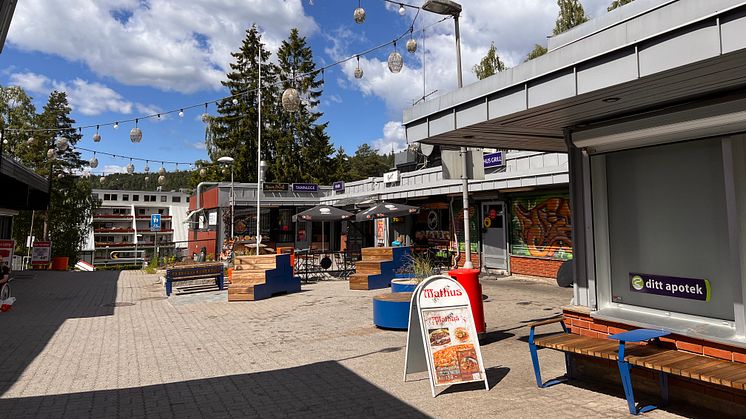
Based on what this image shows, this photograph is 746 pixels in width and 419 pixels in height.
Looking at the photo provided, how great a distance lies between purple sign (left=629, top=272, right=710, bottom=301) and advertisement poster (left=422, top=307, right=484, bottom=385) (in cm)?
169

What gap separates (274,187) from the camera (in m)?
26.9

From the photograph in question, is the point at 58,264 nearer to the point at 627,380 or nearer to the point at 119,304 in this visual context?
the point at 119,304

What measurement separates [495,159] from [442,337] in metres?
9.74

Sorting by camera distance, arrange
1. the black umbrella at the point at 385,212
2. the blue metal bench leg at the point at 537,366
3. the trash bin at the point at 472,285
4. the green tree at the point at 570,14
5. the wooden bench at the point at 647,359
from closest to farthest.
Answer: the wooden bench at the point at 647,359, the blue metal bench leg at the point at 537,366, the trash bin at the point at 472,285, the black umbrella at the point at 385,212, the green tree at the point at 570,14

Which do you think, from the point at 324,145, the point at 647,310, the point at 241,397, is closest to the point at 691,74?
the point at 647,310

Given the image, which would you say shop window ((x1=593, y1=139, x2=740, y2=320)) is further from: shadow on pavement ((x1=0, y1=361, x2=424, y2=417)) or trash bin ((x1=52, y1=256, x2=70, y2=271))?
trash bin ((x1=52, y1=256, x2=70, y2=271))

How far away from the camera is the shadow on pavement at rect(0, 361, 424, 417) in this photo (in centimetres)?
407

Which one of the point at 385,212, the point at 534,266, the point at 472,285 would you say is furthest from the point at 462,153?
the point at 385,212

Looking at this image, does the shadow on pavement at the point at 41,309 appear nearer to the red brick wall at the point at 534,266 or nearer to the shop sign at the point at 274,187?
the shop sign at the point at 274,187

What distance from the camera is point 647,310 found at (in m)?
4.37

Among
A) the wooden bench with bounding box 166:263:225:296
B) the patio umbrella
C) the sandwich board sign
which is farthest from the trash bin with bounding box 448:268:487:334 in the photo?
the patio umbrella

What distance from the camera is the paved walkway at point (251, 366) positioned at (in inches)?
163

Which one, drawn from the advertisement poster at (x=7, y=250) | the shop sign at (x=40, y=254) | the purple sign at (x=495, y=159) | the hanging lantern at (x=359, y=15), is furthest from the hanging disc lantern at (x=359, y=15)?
the shop sign at (x=40, y=254)

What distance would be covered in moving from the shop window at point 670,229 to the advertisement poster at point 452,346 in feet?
5.14
